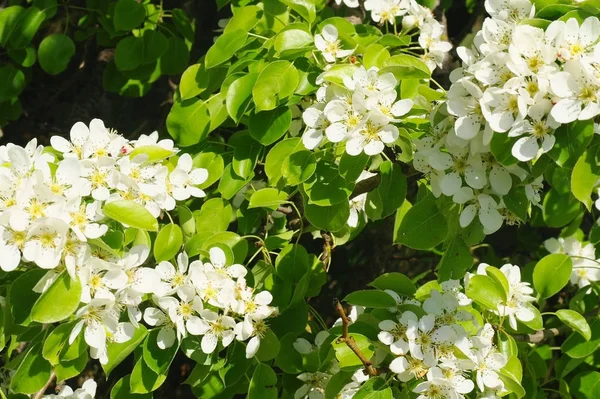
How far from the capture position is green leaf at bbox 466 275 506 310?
1.44 m

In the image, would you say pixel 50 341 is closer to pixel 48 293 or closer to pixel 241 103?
pixel 48 293

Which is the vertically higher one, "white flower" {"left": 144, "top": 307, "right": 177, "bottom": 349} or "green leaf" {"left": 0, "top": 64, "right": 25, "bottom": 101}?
"white flower" {"left": 144, "top": 307, "right": 177, "bottom": 349}

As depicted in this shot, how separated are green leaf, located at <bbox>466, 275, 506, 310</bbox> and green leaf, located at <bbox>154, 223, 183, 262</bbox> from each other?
594 mm

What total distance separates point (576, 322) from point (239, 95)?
0.89 meters

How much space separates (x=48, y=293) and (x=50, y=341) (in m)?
0.17

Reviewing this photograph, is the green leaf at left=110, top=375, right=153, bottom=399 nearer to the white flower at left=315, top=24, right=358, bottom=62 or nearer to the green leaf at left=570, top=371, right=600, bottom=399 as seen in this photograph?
the white flower at left=315, top=24, right=358, bottom=62

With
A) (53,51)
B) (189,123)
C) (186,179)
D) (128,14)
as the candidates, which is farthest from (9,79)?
(186,179)

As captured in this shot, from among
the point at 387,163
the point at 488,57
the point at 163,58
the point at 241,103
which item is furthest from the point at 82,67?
the point at 488,57

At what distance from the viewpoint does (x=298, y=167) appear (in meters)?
1.46

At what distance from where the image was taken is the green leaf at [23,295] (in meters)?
1.29

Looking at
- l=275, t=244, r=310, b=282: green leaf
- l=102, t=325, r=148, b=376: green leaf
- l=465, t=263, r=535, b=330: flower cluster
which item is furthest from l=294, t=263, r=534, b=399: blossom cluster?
l=102, t=325, r=148, b=376: green leaf

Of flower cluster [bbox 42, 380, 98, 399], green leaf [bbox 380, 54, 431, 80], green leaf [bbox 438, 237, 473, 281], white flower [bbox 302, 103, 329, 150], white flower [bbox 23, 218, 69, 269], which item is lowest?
flower cluster [bbox 42, 380, 98, 399]

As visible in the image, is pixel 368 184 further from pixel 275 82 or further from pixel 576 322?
pixel 576 322

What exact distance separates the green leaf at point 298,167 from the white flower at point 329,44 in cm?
24
